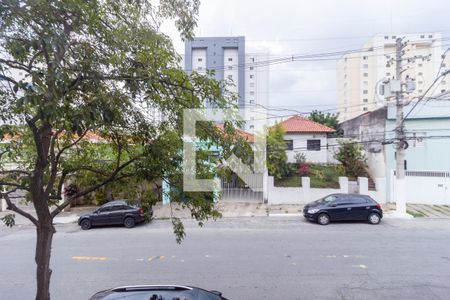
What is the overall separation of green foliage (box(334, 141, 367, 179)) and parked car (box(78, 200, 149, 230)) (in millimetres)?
13532

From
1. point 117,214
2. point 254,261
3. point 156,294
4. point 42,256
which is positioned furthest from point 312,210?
point 42,256

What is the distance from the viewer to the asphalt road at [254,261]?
638cm

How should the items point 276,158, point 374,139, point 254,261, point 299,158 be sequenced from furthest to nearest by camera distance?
point 299,158 < point 374,139 < point 276,158 < point 254,261

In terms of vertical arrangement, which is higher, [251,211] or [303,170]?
[303,170]

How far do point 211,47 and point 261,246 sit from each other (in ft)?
153

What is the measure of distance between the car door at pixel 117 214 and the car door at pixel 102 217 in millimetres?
163

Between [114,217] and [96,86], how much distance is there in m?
11.1

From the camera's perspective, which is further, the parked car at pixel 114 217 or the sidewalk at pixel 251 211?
the sidewalk at pixel 251 211

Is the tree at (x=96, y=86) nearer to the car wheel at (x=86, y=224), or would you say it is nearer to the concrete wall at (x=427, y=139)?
the car wheel at (x=86, y=224)

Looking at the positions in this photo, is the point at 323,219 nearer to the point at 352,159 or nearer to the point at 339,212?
the point at 339,212

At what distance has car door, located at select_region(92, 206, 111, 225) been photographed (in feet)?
44.1

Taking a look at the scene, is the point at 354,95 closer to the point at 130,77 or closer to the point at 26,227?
the point at 26,227

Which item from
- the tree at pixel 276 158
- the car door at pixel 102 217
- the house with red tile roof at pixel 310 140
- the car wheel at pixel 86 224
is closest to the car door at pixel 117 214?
the car door at pixel 102 217

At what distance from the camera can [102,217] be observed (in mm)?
13453
